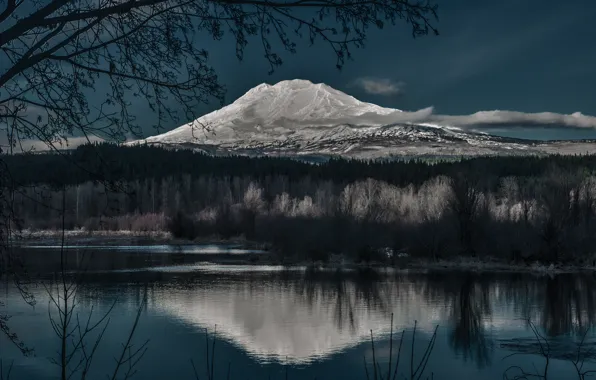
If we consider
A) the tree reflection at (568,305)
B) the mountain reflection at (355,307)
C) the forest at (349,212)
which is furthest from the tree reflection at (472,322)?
the forest at (349,212)

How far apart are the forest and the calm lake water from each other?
365 centimetres

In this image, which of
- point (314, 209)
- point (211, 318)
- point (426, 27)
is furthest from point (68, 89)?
point (314, 209)

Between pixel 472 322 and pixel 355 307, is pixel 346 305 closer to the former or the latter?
pixel 355 307

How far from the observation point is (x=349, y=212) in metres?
43.9

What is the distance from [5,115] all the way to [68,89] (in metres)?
0.33

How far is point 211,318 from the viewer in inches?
771

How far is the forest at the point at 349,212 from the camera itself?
3990 mm

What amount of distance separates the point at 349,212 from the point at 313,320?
80.7 ft

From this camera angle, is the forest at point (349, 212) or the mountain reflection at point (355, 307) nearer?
the forest at point (349, 212)

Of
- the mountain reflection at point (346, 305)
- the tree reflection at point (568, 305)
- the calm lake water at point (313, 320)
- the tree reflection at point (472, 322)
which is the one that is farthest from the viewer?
the tree reflection at point (568, 305)

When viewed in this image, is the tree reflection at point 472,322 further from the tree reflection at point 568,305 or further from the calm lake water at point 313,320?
the tree reflection at point 568,305

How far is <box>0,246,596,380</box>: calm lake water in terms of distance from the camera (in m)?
15.4

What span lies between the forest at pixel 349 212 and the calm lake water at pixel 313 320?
12.0ft

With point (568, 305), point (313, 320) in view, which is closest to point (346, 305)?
point (313, 320)
